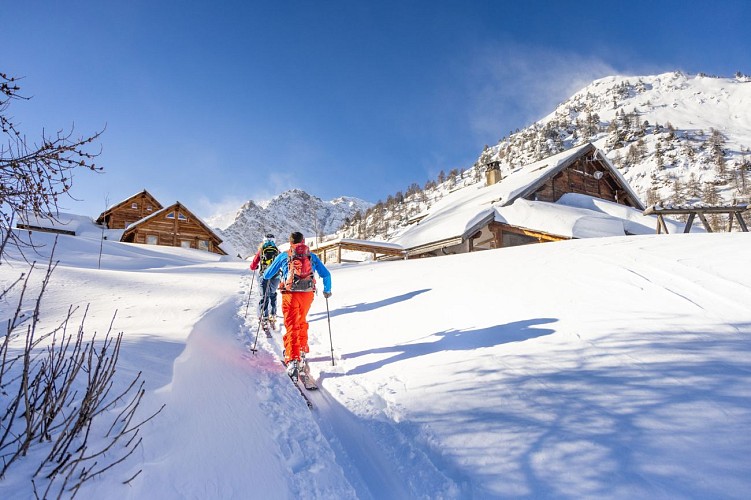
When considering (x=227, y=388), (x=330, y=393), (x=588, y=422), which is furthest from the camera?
(x=330, y=393)

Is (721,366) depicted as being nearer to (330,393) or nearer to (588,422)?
(588,422)

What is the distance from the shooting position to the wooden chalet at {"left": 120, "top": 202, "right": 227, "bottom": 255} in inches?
1169

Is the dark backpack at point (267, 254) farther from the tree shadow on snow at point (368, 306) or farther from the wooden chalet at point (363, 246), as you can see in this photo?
the wooden chalet at point (363, 246)

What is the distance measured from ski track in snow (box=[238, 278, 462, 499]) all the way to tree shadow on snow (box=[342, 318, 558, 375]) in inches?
40.6

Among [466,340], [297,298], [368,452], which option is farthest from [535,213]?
[368,452]

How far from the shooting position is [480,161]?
275 feet

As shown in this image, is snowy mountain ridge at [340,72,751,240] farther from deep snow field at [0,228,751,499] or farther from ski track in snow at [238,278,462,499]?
ski track in snow at [238,278,462,499]

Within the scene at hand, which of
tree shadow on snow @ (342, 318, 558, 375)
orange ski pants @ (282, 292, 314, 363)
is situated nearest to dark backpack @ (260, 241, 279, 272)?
orange ski pants @ (282, 292, 314, 363)

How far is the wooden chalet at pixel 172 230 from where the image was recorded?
29.7 meters

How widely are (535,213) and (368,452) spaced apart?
17.0 meters

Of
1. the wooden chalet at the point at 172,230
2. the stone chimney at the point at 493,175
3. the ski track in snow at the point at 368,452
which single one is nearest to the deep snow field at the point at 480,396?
the ski track in snow at the point at 368,452

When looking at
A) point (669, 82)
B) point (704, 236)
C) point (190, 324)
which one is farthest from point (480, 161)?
point (190, 324)

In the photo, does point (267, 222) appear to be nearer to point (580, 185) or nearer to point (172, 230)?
point (172, 230)

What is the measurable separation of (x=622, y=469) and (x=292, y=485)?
2371 mm
